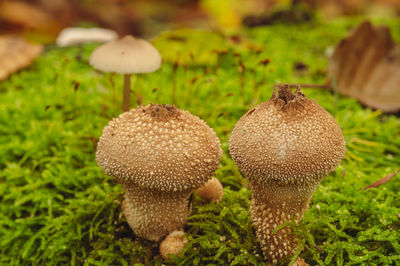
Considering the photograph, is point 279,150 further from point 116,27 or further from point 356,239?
point 116,27

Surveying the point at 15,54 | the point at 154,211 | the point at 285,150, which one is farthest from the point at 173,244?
the point at 15,54

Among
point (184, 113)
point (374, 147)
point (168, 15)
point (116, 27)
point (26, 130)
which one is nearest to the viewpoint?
point (184, 113)

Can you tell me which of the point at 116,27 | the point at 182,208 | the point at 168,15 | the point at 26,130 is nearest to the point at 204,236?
the point at 182,208

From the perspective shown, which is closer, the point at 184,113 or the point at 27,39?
the point at 184,113

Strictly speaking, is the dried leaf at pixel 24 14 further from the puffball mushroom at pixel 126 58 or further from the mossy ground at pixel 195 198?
the puffball mushroom at pixel 126 58

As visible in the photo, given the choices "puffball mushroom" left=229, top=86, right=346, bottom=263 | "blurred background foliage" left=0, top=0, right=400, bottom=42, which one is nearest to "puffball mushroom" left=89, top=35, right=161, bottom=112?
"puffball mushroom" left=229, top=86, right=346, bottom=263

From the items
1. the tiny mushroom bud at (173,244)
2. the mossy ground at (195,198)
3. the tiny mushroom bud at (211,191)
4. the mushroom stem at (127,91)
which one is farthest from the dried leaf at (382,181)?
the mushroom stem at (127,91)

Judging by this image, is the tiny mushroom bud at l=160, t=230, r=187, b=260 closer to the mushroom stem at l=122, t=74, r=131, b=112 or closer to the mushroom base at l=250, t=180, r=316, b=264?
the mushroom base at l=250, t=180, r=316, b=264

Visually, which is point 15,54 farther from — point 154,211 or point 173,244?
point 173,244
